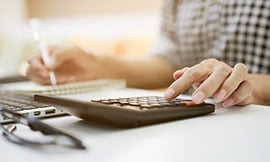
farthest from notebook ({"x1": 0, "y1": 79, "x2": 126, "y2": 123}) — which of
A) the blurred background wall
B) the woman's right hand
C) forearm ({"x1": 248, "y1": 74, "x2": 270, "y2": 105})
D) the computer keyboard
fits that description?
the blurred background wall

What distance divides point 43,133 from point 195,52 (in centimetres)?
69

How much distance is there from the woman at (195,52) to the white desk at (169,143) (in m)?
0.11

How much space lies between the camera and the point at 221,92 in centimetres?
51

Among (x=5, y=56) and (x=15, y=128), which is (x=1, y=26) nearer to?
(x=5, y=56)

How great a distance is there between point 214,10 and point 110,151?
0.66 metres

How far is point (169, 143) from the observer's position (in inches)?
14.4

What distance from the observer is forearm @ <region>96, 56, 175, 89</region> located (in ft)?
3.27

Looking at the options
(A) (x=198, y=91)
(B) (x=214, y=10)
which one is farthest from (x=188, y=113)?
(B) (x=214, y=10)

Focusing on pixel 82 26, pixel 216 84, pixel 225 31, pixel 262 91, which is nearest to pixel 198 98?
pixel 216 84

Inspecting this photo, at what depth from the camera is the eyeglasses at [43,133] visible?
0.35 metres

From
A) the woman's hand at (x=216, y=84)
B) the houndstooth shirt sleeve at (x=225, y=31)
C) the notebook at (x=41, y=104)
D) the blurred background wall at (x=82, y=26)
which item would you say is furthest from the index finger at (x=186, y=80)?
the blurred background wall at (x=82, y=26)

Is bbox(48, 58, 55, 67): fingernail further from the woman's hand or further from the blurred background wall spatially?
the blurred background wall

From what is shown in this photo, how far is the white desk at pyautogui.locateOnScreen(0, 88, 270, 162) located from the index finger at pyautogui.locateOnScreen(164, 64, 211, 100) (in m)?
0.06

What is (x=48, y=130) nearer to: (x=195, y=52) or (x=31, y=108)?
(x=31, y=108)
